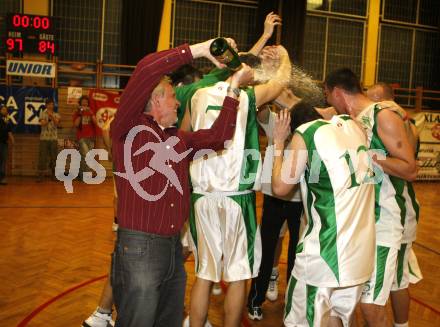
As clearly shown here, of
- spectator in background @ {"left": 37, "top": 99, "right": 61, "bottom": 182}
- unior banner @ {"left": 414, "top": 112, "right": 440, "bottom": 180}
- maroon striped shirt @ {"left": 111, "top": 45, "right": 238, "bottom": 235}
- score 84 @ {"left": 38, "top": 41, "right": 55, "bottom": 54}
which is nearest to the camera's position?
maroon striped shirt @ {"left": 111, "top": 45, "right": 238, "bottom": 235}

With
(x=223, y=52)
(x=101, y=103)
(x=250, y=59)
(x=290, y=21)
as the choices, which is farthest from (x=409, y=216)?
(x=290, y=21)

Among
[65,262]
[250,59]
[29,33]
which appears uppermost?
Result: [29,33]

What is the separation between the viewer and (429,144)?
520 inches

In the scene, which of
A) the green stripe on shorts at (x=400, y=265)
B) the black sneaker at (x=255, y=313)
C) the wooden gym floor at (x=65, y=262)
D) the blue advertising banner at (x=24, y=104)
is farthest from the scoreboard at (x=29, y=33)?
the green stripe on shorts at (x=400, y=265)

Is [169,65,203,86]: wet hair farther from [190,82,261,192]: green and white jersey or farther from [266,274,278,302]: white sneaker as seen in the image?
[266,274,278,302]: white sneaker

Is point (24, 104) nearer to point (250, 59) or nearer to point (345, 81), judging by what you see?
point (250, 59)

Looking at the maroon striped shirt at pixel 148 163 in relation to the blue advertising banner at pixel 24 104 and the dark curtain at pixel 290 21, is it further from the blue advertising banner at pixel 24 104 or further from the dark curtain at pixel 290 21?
the dark curtain at pixel 290 21

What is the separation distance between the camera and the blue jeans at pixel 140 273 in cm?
226

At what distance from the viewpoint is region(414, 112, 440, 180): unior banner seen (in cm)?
1308

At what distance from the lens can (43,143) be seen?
10.7 m

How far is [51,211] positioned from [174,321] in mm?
5568

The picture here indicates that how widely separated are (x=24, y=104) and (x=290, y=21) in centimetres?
722

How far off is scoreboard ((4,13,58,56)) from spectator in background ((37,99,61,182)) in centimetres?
121

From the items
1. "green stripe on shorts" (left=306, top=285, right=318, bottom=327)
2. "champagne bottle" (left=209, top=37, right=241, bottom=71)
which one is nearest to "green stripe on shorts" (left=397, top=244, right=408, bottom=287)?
"green stripe on shorts" (left=306, top=285, right=318, bottom=327)
